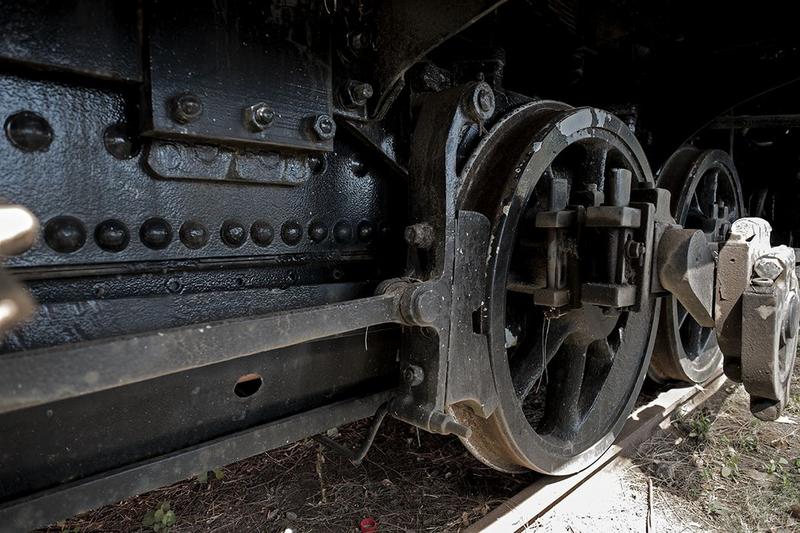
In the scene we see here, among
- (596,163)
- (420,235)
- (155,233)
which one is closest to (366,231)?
(420,235)

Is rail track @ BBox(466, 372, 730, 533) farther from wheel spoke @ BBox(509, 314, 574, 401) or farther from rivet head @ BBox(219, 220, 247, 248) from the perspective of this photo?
rivet head @ BBox(219, 220, 247, 248)

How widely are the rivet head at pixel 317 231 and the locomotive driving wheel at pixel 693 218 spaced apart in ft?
5.68

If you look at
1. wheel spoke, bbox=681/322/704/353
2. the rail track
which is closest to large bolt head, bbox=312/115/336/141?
the rail track

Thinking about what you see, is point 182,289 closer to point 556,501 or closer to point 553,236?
point 553,236

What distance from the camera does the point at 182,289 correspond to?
1.07m

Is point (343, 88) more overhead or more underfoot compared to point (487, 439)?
more overhead

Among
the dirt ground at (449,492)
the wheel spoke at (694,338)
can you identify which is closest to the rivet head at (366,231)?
the dirt ground at (449,492)

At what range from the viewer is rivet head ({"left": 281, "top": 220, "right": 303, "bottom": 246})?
1.23 meters

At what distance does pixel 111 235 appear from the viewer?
3.13ft

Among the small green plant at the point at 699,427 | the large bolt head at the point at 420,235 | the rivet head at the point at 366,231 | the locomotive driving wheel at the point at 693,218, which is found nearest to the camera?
the large bolt head at the point at 420,235

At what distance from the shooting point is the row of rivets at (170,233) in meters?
0.91

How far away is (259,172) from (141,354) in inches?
19.4

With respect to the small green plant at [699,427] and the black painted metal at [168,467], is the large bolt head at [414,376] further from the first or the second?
Answer: the small green plant at [699,427]

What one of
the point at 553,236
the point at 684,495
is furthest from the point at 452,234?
the point at 684,495
